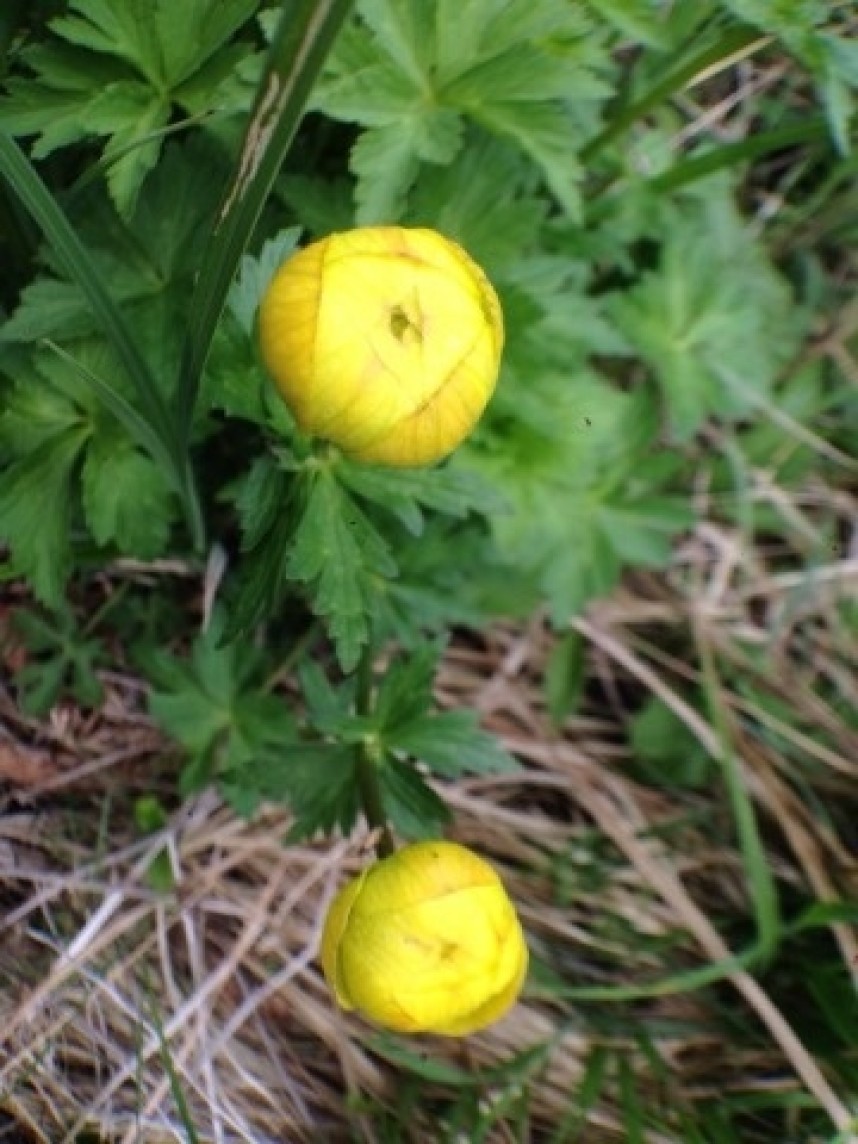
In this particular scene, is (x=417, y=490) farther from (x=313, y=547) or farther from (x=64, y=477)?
(x=64, y=477)

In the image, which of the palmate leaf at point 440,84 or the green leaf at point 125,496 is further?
the green leaf at point 125,496

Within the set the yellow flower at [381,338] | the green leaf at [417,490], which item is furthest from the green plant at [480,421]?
the yellow flower at [381,338]

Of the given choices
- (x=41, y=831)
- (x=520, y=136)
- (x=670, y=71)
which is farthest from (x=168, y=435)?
(x=670, y=71)

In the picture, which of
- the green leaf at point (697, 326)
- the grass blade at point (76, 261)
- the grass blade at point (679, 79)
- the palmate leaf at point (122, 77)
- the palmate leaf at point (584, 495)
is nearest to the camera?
the grass blade at point (76, 261)

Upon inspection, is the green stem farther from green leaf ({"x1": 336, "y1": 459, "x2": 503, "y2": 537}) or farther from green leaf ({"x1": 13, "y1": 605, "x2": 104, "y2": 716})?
green leaf ({"x1": 13, "y1": 605, "x2": 104, "y2": 716})

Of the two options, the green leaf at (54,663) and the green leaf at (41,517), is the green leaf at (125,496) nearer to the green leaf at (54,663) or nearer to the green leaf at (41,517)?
the green leaf at (41,517)

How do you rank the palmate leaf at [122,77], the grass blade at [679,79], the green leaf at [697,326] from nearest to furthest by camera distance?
the palmate leaf at [122,77], the grass blade at [679,79], the green leaf at [697,326]
